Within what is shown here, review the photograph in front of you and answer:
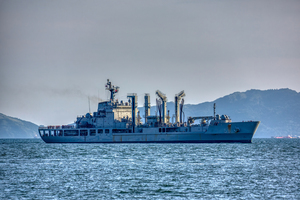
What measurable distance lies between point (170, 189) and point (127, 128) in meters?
62.9

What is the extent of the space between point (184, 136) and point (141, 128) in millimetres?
10848

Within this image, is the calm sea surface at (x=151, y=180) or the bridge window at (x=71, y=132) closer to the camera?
the calm sea surface at (x=151, y=180)

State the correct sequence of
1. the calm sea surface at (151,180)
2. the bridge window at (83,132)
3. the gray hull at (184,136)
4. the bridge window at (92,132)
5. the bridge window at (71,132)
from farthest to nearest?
the bridge window at (71,132), the bridge window at (83,132), the bridge window at (92,132), the gray hull at (184,136), the calm sea surface at (151,180)

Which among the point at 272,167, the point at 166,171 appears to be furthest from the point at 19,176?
the point at 272,167

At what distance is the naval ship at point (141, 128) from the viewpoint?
266ft

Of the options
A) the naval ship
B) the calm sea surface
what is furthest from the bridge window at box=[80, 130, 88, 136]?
the calm sea surface

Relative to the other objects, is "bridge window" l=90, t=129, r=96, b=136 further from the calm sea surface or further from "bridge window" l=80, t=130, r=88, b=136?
the calm sea surface

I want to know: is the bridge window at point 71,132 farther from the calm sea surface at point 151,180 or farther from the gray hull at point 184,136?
the calm sea surface at point 151,180

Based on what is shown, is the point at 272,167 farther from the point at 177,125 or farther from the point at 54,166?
the point at 177,125

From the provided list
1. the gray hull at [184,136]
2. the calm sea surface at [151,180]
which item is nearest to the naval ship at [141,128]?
the gray hull at [184,136]

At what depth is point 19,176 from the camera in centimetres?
3734

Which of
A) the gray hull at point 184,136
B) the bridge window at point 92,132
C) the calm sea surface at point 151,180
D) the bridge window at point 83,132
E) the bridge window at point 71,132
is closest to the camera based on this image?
the calm sea surface at point 151,180

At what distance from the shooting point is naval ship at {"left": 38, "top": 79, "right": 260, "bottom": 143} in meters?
81.0

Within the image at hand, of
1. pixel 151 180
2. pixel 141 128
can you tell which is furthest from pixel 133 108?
pixel 151 180
